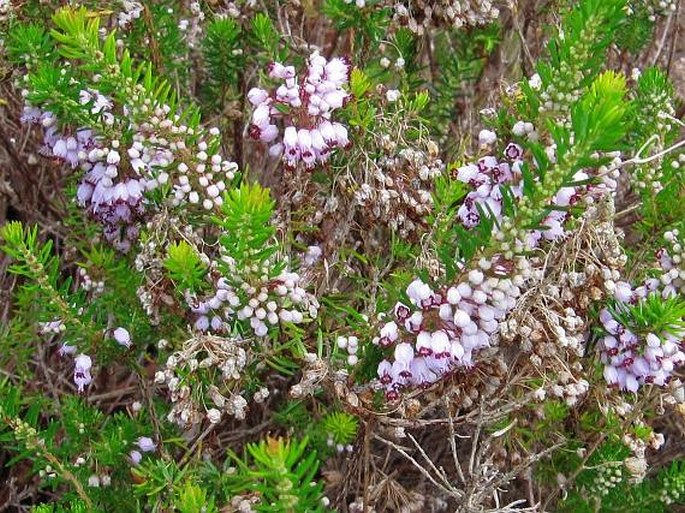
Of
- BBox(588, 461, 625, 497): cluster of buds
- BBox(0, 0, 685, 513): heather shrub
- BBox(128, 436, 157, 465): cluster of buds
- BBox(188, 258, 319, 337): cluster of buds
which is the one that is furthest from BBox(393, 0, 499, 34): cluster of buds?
BBox(128, 436, 157, 465): cluster of buds

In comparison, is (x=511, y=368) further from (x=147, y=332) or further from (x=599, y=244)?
(x=147, y=332)

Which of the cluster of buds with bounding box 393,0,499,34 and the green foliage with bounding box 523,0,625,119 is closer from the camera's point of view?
the green foliage with bounding box 523,0,625,119

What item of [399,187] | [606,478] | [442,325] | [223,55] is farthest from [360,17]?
[606,478]

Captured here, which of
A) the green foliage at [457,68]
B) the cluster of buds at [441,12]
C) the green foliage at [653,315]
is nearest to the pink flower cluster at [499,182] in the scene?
the green foliage at [653,315]

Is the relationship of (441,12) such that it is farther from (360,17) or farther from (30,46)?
(30,46)

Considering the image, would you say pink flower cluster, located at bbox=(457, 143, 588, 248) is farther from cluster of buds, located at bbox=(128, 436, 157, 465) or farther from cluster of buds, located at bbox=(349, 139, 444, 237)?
cluster of buds, located at bbox=(128, 436, 157, 465)

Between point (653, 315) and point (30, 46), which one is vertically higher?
point (30, 46)

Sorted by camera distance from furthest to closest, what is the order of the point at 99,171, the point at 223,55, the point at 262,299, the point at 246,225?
the point at 223,55, the point at 99,171, the point at 262,299, the point at 246,225
